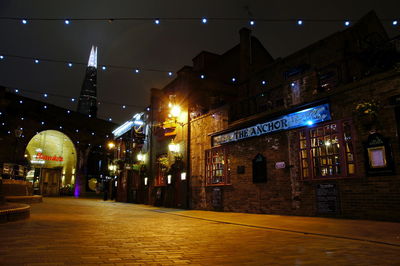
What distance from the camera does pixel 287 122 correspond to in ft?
35.0

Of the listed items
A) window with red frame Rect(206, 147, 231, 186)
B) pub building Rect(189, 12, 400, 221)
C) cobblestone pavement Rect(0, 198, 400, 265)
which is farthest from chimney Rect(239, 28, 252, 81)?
cobblestone pavement Rect(0, 198, 400, 265)

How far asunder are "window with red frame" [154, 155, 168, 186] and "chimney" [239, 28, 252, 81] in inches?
324

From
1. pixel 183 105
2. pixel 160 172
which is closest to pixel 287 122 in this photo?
pixel 183 105

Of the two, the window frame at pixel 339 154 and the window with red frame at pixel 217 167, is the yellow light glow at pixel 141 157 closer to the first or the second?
the window with red frame at pixel 217 167

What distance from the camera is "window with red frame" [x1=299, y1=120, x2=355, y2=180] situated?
29.4 feet

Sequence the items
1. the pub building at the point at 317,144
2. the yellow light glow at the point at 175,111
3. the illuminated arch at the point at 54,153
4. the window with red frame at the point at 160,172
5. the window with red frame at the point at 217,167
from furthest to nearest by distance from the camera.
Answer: the illuminated arch at the point at 54,153
the window with red frame at the point at 160,172
the yellow light glow at the point at 175,111
the window with red frame at the point at 217,167
the pub building at the point at 317,144

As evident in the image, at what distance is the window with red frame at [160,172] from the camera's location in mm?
18188

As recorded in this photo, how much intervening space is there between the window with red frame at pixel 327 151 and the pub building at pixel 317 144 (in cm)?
3


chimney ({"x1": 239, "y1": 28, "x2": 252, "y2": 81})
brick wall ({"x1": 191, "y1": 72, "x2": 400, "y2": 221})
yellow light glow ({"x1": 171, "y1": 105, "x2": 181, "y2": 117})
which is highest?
chimney ({"x1": 239, "y1": 28, "x2": 252, "y2": 81})

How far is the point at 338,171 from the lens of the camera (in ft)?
30.1

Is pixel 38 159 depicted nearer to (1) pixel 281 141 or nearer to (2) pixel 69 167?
(2) pixel 69 167

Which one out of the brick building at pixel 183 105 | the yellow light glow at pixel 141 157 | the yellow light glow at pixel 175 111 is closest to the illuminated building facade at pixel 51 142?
the yellow light glow at pixel 141 157

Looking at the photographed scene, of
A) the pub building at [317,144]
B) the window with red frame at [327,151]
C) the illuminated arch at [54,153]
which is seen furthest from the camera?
the illuminated arch at [54,153]

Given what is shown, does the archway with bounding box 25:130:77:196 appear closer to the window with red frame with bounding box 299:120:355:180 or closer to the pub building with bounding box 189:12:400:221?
the pub building with bounding box 189:12:400:221
